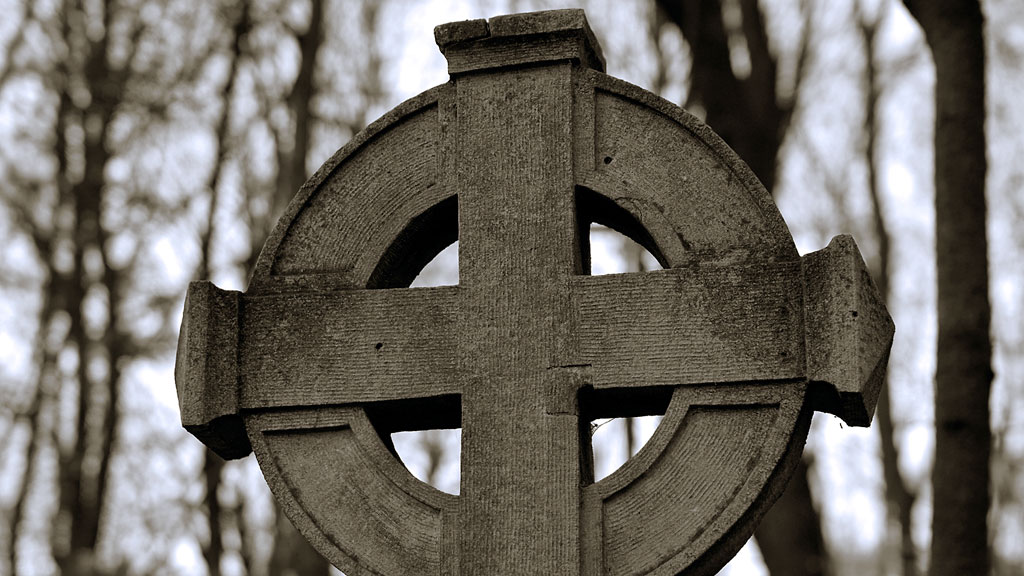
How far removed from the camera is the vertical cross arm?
4.00 metres

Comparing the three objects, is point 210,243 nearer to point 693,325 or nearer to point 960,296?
point 960,296

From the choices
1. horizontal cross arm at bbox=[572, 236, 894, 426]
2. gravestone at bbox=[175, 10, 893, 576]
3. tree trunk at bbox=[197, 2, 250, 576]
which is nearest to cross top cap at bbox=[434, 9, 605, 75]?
gravestone at bbox=[175, 10, 893, 576]

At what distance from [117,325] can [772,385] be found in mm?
9997

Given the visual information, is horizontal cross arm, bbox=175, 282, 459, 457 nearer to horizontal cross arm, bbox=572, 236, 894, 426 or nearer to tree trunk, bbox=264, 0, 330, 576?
horizontal cross arm, bbox=572, 236, 894, 426

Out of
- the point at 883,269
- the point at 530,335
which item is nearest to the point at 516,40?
the point at 530,335

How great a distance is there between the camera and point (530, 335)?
169 inches

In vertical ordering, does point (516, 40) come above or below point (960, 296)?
above

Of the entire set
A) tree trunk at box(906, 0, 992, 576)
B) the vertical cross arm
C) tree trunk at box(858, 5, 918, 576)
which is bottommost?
the vertical cross arm

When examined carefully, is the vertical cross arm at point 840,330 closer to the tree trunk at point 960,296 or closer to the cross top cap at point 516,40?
the cross top cap at point 516,40

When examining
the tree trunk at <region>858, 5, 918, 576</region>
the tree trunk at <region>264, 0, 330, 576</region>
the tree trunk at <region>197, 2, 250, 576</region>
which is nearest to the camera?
the tree trunk at <region>197, 2, 250, 576</region>

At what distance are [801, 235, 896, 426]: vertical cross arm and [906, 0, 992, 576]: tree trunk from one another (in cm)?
218

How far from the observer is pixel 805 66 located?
11789 mm

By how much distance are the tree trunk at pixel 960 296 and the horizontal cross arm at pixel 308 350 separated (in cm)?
268

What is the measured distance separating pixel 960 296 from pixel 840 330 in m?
2.47
